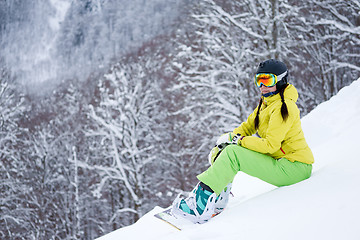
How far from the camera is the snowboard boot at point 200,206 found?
2324 mm

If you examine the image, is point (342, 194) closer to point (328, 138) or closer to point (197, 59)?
point (328, 138)

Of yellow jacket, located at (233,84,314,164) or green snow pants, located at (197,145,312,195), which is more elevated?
yellow jacket, located at (233,84,314,164)

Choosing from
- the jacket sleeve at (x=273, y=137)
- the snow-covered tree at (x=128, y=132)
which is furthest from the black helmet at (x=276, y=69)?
the snow-covered tree at (x=128, y=132)

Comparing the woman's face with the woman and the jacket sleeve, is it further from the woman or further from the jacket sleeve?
the jacket sleeve

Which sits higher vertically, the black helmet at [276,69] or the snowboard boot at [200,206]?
the black helmet at [276,69]

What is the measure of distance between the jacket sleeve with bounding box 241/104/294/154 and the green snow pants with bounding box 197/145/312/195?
0.06 meters

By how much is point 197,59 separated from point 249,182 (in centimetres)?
694

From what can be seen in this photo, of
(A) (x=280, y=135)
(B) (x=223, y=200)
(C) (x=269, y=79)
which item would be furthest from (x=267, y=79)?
(B) (x=223, y=200)

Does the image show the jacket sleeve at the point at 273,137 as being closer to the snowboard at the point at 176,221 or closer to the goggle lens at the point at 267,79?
the goggle lens at the point at 267,79

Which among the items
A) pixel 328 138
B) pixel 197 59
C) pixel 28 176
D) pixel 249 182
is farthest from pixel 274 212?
pixel 28 176

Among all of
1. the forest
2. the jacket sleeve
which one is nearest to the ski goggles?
the jacket sleeve

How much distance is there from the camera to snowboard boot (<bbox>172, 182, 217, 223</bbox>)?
91.5 inches

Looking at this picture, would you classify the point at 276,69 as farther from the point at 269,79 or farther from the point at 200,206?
the point at 200,206

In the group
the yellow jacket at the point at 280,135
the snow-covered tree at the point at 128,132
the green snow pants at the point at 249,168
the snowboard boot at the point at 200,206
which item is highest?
the yellow jacket at the point at 280,135
